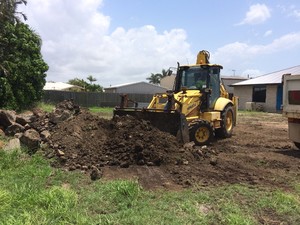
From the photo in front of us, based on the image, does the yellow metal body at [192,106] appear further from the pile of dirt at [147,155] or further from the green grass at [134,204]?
the green grass at [134,204]

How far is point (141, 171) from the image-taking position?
7.64 m

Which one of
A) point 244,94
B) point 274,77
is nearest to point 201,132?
point 274,77

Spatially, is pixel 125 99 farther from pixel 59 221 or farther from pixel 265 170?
pixel 59 221

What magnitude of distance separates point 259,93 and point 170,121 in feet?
93.7

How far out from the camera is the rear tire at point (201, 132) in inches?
437

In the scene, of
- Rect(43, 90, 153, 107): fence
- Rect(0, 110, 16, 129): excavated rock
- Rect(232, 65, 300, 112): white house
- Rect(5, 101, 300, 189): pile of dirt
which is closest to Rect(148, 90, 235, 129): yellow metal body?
Rect(5, 101, 300, 189): pile of dirt

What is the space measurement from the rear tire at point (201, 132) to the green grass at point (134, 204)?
4513 millimetres

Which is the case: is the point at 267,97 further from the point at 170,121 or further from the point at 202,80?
the point at 170,121

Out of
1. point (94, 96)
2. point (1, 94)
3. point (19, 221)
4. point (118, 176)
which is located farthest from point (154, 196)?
point (94, 96)

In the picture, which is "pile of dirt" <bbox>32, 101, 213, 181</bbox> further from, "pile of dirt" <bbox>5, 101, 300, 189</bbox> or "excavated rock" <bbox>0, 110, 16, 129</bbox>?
"excavated rock" <bbox>0, 110, 16, 129</bbox>

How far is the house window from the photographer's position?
36.7m

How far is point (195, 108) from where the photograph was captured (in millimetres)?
11969

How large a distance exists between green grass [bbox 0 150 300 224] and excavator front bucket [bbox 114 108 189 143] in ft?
13.1

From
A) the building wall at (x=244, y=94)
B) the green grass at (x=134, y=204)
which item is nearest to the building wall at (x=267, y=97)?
the building wall at (x=244, y=94)
